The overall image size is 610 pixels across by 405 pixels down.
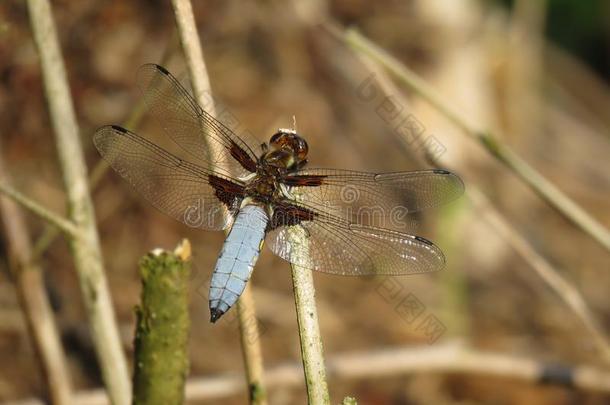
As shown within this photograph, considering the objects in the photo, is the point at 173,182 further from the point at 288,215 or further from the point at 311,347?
the point at 311,347

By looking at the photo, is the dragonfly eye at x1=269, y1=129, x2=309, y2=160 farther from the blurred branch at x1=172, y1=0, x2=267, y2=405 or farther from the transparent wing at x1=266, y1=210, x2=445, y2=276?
the blurred branch at x1=172, y1=0, x2=267, y2=405

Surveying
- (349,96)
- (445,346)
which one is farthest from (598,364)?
(349,96)

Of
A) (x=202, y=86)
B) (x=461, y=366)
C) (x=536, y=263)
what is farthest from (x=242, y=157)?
(x=461, y=366)

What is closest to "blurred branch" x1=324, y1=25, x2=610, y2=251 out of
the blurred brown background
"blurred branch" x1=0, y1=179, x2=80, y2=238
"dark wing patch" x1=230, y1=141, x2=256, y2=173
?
the blurred brown background

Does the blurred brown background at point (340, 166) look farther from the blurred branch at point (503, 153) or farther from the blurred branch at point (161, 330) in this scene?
the blurred branch at point (161, 330)

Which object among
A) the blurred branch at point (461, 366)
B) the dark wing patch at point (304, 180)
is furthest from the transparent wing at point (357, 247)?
the blurred branch at point (461, 366)
